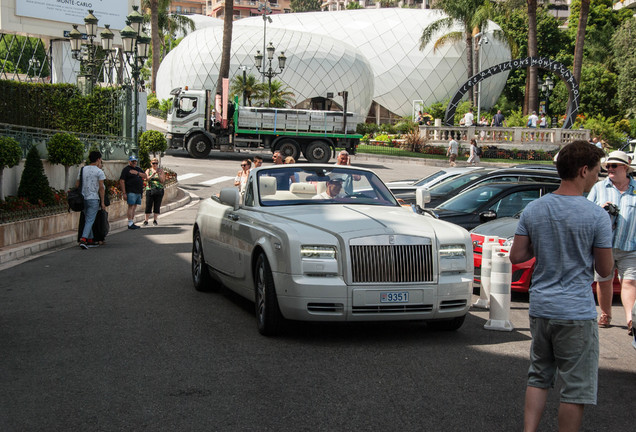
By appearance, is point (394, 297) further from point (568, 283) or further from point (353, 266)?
point (568, 283)

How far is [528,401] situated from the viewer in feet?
14.4

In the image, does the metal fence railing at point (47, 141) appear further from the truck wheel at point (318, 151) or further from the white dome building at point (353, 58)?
the white dome building at point (353, 58)

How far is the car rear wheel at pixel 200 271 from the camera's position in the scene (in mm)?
9969

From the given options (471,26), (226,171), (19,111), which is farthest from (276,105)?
(19,111)

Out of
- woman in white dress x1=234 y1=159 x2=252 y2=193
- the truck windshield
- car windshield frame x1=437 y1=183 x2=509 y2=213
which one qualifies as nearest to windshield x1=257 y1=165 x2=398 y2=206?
car windshield frame x1=437 y1=183 x2=509 y2=213

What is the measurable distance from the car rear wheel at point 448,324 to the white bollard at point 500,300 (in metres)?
0.51

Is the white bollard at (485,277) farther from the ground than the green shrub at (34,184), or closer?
closer

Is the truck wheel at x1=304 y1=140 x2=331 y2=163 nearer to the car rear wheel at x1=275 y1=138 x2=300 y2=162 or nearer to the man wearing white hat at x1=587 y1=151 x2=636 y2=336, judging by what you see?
the car rear wheel at x1=275 y1=138 x2=300 y2=162

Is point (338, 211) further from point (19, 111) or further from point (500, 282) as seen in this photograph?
Result: point (19, 111)

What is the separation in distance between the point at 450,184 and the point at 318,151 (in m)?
26.3

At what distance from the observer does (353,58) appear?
79.2 meters

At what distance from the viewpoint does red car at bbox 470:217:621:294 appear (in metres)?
10.3

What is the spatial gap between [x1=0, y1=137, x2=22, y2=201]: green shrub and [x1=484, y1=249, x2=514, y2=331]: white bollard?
10.8 m

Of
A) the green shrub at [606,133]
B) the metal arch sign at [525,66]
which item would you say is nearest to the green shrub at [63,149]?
the metal arch sign at [525,66]
